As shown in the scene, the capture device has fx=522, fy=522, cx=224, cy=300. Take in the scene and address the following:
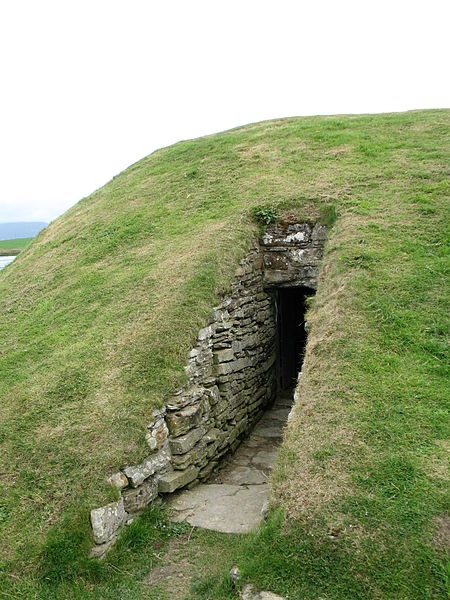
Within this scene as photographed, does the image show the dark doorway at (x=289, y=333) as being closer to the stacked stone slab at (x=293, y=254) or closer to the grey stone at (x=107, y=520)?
the stacked stone slab at (x=293, y=254)

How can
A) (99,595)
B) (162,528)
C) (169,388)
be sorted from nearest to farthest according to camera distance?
(99,595) < (162,528) < (169,388)

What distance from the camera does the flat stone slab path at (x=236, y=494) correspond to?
6.32 metres

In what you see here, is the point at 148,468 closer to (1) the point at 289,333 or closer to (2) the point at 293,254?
(2) the point at 293,254

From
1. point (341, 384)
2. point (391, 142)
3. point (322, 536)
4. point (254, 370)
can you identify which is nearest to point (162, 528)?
point (322, 536)

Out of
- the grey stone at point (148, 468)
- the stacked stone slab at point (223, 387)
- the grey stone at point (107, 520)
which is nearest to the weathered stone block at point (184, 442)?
the stacked stone slab at point (223, 387)

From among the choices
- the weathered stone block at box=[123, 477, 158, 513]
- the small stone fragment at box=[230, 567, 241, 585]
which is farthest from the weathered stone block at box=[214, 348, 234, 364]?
the small stone fragment at box=[230, 567, 241, 585]

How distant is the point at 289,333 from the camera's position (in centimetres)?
1242

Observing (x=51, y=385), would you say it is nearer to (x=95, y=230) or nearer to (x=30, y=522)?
(x=30, y=522)

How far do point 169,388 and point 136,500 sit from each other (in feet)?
5.06

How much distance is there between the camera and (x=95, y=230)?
12875 millimetres

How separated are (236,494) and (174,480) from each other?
0.91 metres

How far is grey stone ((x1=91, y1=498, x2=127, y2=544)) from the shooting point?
5651mm

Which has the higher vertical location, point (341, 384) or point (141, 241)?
point (141, 241)

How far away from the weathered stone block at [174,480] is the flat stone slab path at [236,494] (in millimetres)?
171
